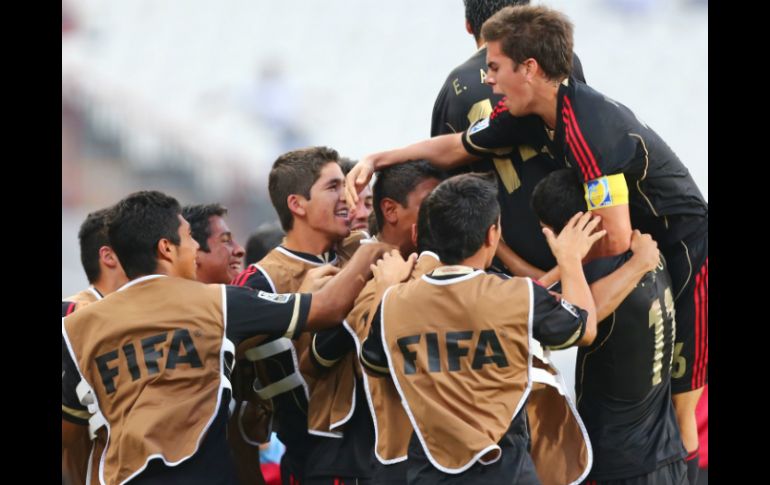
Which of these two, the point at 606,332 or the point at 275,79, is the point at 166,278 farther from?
the point at 275,79

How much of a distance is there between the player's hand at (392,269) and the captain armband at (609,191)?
657mm

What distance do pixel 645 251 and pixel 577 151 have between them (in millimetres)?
420

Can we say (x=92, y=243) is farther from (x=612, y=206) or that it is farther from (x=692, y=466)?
(x=692, y=466)

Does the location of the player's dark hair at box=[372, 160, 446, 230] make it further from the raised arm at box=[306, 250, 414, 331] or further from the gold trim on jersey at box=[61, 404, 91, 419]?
the gold trim on jersey at box=[61, 404, 91, 419]

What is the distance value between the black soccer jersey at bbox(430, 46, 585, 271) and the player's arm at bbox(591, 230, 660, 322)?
1.54 ft

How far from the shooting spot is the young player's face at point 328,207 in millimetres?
4070

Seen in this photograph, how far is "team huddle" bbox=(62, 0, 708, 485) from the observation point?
3205mm

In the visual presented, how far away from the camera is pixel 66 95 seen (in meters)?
10.5

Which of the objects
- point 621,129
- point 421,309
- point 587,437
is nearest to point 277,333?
point 421,309

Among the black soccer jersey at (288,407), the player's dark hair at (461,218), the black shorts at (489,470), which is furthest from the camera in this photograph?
the black soccer jersey at (288,407)

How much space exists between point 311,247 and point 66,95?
719cm

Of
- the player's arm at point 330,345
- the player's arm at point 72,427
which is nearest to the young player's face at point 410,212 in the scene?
the player's arm at point 330,345

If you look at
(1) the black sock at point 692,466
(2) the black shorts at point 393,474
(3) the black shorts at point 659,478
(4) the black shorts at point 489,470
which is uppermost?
(4) the black shorts at point 489,470

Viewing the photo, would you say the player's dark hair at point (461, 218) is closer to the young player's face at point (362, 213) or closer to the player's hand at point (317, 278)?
the player's hand at point (317, 278)
